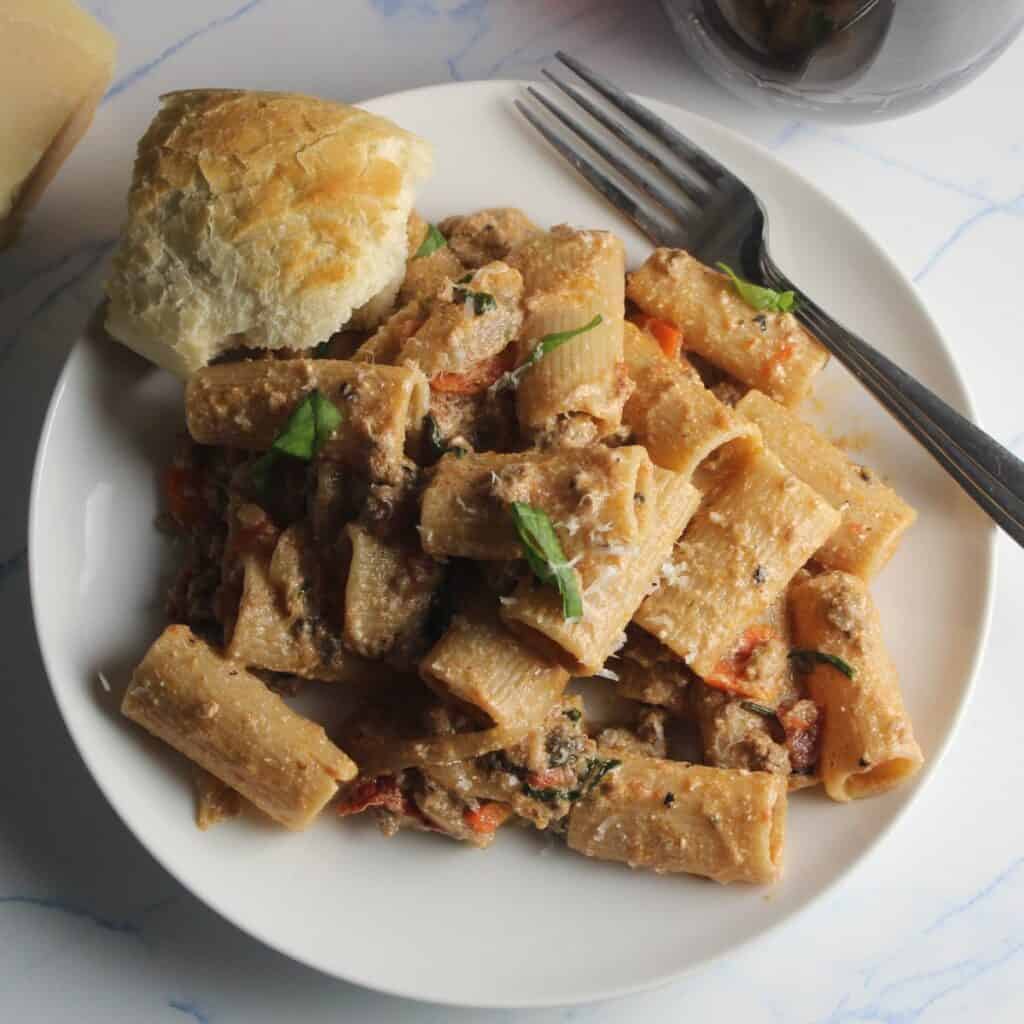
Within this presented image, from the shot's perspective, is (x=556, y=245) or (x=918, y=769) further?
(x=556, y=245)

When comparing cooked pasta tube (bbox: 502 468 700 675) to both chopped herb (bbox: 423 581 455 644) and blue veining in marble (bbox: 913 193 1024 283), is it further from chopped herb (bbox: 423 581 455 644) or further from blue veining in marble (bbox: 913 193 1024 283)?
blue veining in marble (bbox: 913 193 1024 283)

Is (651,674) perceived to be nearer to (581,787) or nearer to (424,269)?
(581,787)

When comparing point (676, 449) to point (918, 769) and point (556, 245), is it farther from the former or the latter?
point (918, 769)

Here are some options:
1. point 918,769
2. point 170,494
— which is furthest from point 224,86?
point 918,769

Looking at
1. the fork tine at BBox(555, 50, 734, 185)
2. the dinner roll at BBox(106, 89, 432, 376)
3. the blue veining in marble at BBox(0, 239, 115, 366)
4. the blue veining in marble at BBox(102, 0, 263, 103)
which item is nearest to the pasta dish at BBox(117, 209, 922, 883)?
the dinner roll at BBox(106, 89, 432, 376)

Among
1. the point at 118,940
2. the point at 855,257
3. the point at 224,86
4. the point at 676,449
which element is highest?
the point at 855,257

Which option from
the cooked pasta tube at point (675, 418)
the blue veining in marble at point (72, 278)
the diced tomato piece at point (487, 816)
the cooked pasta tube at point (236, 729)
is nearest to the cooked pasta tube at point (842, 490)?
the cooked pasta tube at point (675, 418)
